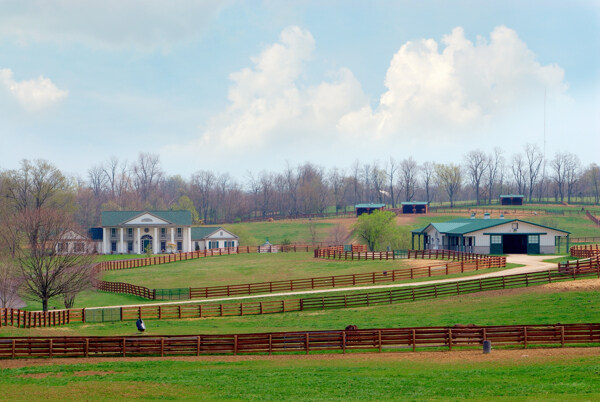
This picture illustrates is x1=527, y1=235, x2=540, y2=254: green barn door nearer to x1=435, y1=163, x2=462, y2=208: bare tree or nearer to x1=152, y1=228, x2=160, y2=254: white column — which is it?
x1=152, y1=228, x2=160, y2=254: white column

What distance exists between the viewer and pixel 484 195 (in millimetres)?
162750

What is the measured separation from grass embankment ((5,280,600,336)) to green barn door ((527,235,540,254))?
2535cm

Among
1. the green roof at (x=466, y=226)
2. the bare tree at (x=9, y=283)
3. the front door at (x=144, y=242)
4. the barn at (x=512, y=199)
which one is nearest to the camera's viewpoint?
the bare tree at (x=9, y=283)

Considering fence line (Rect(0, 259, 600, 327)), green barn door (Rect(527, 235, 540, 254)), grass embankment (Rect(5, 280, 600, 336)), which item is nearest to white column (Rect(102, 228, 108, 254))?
fence line (Rect(0, 259, 600, 327))

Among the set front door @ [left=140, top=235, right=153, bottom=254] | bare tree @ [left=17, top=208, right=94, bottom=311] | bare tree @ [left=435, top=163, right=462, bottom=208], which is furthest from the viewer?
bare tree @ [left=435, top=163, right=462, bottom=208]

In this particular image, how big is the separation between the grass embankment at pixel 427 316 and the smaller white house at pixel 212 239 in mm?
58092

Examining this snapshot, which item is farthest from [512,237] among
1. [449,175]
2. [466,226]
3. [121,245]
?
[449,175]

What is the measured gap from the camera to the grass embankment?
95.9 ft

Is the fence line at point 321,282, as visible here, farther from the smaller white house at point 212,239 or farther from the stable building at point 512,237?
the smaller white house at point 212,239

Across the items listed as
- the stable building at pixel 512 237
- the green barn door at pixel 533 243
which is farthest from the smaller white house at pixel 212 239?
the green barn door at pixel 533 243

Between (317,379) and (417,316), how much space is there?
1437cm

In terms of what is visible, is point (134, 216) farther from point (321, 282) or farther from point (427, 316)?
point (427, 316)

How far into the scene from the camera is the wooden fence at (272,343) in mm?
23297

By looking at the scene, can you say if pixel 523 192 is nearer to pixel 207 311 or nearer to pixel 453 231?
pixel 453 231
